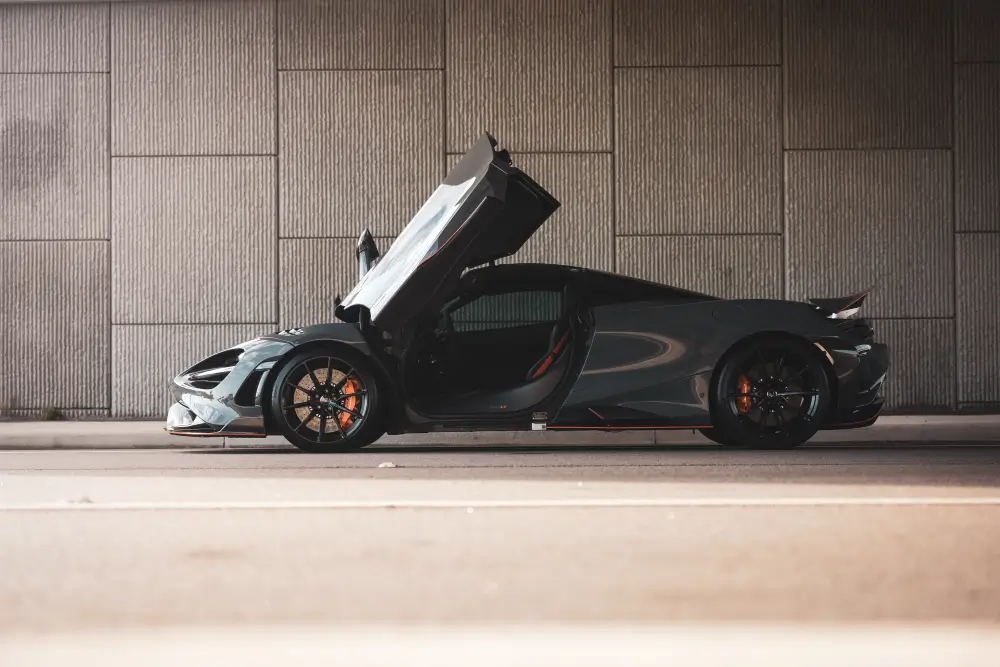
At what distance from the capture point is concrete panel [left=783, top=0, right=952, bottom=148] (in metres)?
12.5

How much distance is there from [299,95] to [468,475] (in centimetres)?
675

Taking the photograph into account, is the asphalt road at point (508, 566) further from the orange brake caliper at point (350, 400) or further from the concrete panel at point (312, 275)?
the concrete panel at point (312, 275)

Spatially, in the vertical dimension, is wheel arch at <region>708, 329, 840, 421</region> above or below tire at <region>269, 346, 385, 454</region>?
above

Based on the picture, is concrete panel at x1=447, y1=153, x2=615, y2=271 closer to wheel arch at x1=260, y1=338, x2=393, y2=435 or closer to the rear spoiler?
the rear spoiler

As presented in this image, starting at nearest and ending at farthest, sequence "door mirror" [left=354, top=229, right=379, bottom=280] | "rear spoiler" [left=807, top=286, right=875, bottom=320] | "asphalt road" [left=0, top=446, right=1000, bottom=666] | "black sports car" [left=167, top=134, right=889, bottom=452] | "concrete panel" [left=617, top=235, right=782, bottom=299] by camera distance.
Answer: "asphalt road" [left=0, top=446, right=1000, bottom=666] → "black sports car" [left=167, top=134, right=889, bottom=452] → "rear spoiler" [left=807, top=286, right=875, bottom=320] → "door mirror" [left=354, top=229, right=379, bottom=280] → "concrete panel" [left=617, top=235, right=782, bottom=299]

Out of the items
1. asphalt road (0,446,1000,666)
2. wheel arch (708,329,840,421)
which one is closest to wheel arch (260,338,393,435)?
asphalt road (0,446,1000,666)

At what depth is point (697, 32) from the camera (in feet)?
41.1

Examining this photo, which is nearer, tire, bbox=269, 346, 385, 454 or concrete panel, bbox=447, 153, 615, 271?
tire, bbox=269, 346, 385, 454

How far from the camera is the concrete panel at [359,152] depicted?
12.4m

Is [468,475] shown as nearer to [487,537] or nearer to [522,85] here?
[487,537]

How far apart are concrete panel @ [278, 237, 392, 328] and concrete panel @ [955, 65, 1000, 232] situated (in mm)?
5662

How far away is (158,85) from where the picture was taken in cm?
1254

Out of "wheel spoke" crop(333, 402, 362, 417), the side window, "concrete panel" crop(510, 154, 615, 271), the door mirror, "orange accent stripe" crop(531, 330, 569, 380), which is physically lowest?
"wheel spoke" crop(333, 402, 362, 417)

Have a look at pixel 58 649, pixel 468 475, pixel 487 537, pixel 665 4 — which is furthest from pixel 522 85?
pixel 58 649
